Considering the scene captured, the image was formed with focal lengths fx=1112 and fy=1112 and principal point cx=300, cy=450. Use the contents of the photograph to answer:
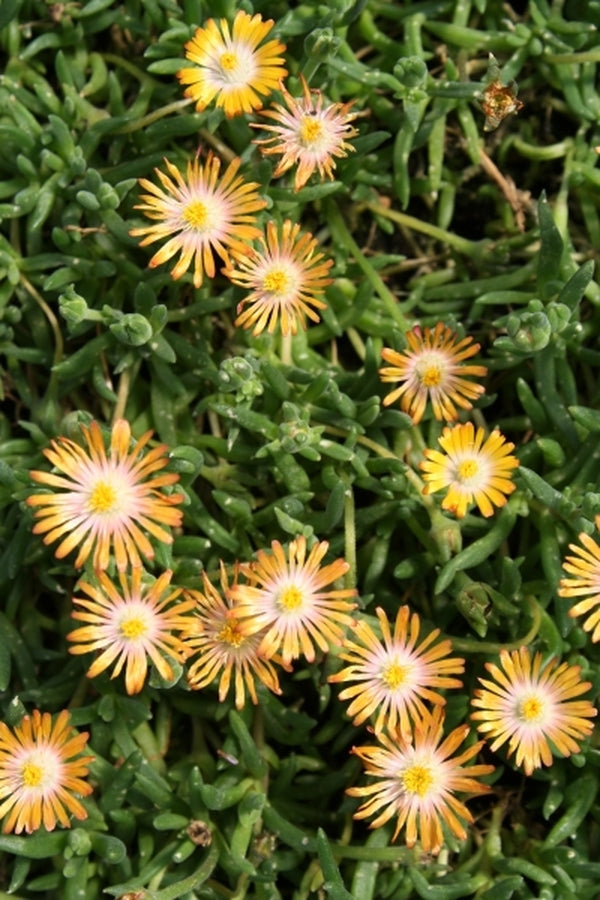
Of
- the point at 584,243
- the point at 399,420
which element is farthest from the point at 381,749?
the point at 584,243

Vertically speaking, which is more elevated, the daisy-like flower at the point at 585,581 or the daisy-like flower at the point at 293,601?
the daisy-like flower at the point at 585,581

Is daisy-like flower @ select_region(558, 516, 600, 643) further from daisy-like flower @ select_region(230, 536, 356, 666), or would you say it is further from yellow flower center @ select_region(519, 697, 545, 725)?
daisy-like flower @ select_region(230, 536, 356, 666)

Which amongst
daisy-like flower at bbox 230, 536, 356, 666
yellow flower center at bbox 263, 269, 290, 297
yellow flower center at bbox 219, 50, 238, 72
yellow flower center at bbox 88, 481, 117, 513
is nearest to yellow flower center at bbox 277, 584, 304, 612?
daisy-like flower at bbox 230, 536, 356, 666

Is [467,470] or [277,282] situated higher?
[277,282]

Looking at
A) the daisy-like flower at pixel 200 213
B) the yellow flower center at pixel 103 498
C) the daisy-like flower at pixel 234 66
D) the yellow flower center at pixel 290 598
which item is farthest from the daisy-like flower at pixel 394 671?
the daisy-like flower at pixel 234 66

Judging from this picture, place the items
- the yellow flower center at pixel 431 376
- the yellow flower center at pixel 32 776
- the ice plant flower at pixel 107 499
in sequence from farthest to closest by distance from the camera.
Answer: the yellow flower center at pixel 431 376
the yellow flower center at pixel 32 776
the ice plant flower at pixel 107 499

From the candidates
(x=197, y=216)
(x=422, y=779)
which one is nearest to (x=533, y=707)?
(x=422, y=779)

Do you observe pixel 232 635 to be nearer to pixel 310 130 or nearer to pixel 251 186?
pixel 251 186

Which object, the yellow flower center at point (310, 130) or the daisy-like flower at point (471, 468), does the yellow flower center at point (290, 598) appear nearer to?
the daisy-like flower at point (471, 468)
